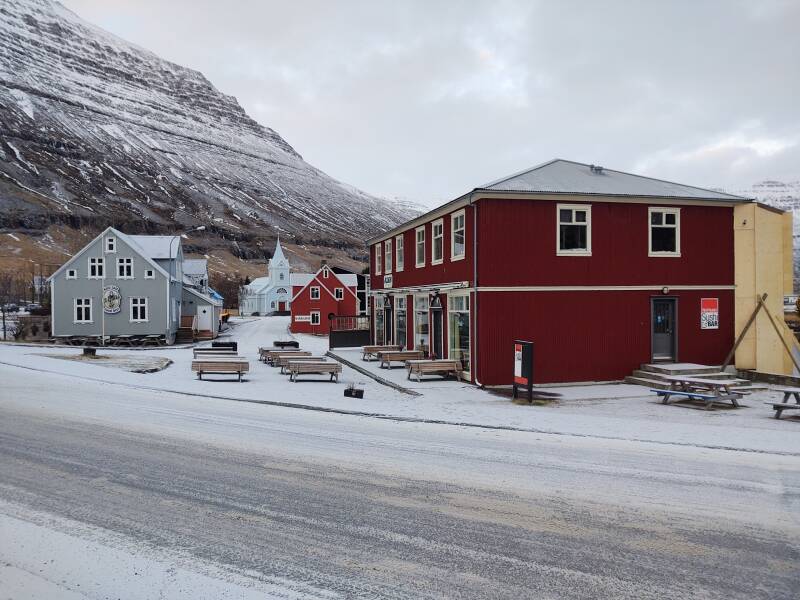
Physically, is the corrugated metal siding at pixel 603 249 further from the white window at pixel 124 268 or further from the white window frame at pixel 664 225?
the white window at pixel 124 268

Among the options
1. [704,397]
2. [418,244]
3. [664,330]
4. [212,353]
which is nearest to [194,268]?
A: [212,353]

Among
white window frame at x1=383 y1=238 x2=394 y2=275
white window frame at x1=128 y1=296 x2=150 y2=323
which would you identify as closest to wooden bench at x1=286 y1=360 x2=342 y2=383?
white window frame at x1=383 y1=238 x2=394 y2=275

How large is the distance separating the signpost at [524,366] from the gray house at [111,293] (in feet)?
113

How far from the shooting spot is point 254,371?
2469 centimetres

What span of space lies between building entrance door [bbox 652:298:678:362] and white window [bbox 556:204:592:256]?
3.36 m

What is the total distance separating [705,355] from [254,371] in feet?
56.8

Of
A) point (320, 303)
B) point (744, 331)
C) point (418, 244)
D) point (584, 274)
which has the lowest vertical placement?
point (744, 331)

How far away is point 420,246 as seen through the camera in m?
26.4

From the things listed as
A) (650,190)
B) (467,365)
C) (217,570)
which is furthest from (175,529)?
(650,190)

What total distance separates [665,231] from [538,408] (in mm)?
10003

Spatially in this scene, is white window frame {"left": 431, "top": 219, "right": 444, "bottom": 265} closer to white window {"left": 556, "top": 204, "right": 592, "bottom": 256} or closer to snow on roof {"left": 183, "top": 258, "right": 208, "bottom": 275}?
white window {"left": 556, "top": 204, "right": 592, "bottom": 256}

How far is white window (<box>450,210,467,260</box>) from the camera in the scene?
69.2ft

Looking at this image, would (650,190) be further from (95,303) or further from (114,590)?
(95,303)

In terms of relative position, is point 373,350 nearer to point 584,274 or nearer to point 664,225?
point 584,274
